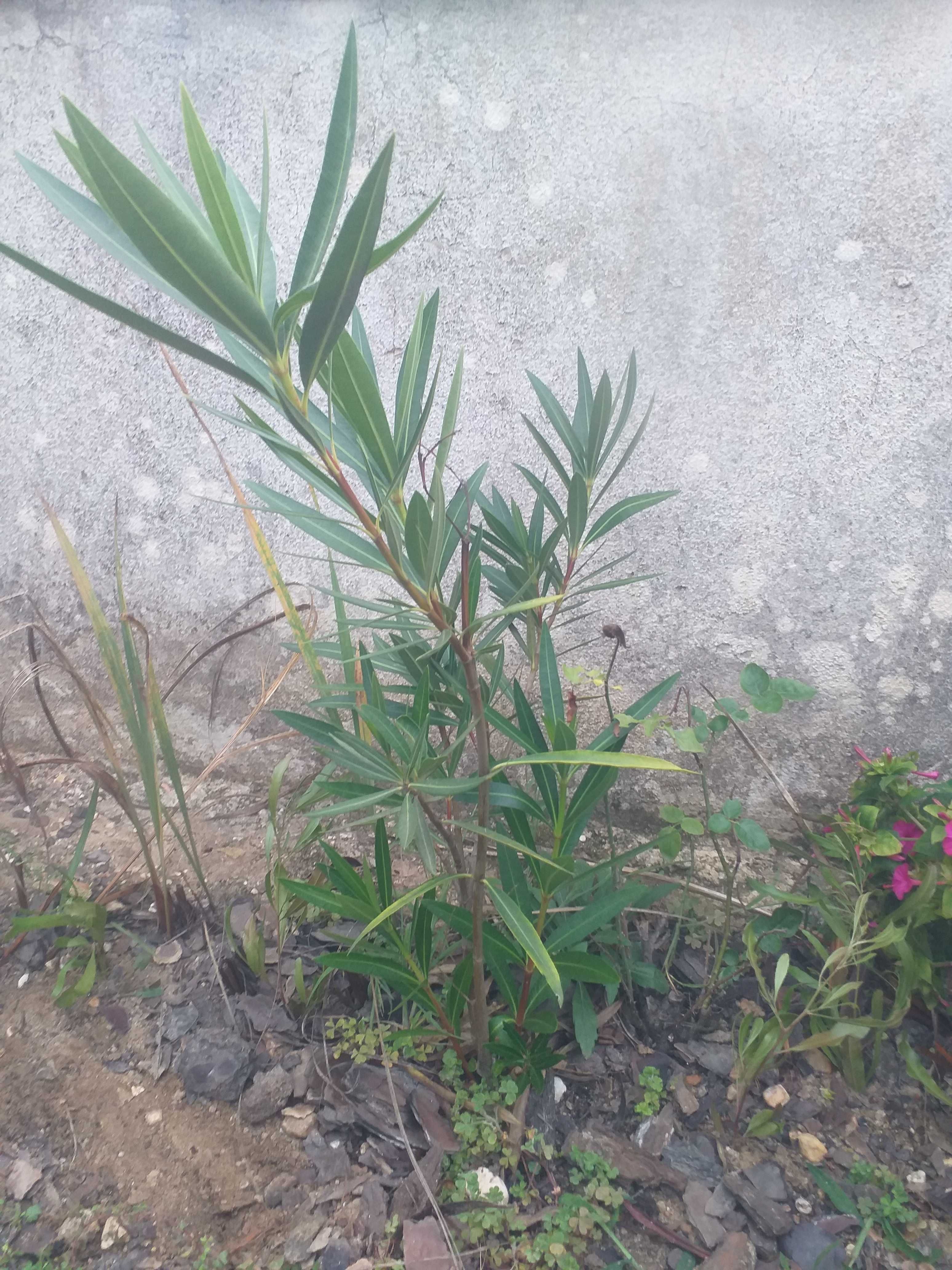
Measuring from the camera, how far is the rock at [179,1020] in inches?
50.4

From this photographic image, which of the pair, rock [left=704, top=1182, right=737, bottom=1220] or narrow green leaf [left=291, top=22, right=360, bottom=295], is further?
rock [left=704, top=1182, right=737, bottom=1220]

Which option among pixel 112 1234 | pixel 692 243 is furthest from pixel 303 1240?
pixel 692 243

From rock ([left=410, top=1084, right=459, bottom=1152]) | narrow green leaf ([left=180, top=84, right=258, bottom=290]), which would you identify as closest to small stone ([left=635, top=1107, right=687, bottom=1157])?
rock ([left=410, top=1084, right=459, bottom=1152])

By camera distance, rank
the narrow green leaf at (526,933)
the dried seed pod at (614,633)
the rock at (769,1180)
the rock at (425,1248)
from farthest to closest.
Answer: the dried seed pod at (614,633)
the rock at (769,1180)
the rock at (425,1248)
the narrow green leaf at (526,933)

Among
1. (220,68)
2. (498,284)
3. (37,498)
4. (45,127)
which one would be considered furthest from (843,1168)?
(45,127)

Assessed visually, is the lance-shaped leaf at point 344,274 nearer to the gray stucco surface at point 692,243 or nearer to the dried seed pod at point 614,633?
the dried seed pod at point 614,633

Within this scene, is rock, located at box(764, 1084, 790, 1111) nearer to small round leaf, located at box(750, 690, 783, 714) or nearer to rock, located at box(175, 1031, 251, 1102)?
small round leaf, located at box(750, 690, 783, 714)

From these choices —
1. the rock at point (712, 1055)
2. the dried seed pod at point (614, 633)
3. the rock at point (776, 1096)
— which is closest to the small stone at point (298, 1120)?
the rock at point (712, 1055)

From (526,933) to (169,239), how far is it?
0.82 metres

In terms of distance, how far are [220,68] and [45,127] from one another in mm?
464

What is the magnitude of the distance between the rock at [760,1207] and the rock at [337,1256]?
0.57 meters

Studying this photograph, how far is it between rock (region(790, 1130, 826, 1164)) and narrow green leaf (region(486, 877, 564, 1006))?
592 millimetres

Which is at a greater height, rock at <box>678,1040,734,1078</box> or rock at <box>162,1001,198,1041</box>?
rock at <box>162,1001,198,1041</box>

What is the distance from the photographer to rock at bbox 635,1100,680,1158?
116 cm
